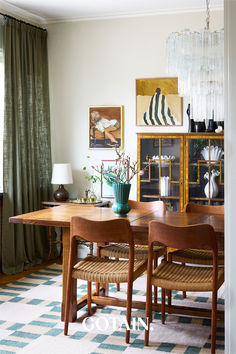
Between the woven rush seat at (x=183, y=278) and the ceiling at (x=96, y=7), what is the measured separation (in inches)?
123

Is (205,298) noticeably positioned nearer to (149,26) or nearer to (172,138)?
(172,138)

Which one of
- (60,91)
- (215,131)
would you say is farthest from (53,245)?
(215,131)

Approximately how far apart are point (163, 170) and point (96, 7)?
1.99m

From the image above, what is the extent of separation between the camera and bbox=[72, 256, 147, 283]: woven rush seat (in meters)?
3.20

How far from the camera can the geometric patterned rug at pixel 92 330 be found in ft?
10.2

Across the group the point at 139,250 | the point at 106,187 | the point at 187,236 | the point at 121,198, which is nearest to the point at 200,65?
the point at 121,198

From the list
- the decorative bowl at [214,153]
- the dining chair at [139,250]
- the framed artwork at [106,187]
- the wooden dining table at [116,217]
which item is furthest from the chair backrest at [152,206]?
the framed artwork at [106,187]

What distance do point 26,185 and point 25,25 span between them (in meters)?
1.83

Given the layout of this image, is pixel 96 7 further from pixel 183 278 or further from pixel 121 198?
pixel 183 278

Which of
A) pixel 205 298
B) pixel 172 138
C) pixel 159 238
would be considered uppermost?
pixel 172 138

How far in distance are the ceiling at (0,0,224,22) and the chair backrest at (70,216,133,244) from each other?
2.95 meters

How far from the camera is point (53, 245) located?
585 cm

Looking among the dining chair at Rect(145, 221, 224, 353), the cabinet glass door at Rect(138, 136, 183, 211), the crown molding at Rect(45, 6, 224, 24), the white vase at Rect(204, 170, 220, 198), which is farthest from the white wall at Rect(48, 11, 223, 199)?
the dining chair at Rect(145, 221, 224, 353)

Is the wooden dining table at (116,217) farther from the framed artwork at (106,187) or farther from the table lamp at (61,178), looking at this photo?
the framed artwork at (106,187)
